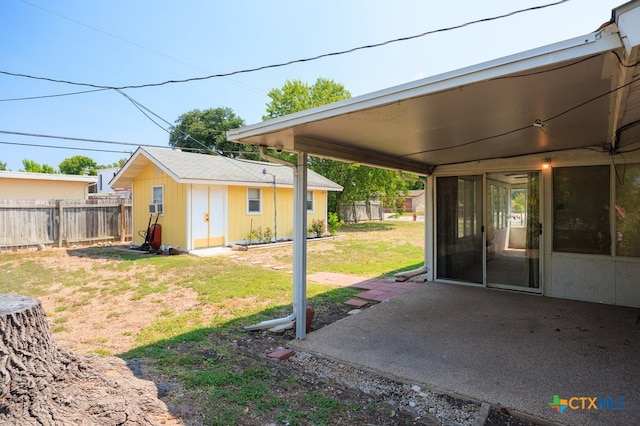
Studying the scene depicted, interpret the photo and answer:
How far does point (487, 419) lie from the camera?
8.55 ft

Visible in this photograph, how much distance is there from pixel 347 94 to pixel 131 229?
54.7 feet

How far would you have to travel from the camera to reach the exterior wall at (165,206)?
11.5 meters

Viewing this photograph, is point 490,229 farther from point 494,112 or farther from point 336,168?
point 336,168

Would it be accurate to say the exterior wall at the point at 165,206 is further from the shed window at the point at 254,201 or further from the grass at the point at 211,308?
the shed window at the point at 254,201

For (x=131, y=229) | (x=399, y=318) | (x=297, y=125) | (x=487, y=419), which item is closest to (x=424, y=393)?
(x=487, y=419)

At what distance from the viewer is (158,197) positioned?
41.5ft

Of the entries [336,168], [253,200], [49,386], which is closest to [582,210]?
[49,386]

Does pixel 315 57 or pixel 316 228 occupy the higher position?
pixel 315 57

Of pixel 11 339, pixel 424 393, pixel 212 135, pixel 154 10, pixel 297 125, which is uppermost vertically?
pixel 212 135

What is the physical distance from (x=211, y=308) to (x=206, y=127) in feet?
108

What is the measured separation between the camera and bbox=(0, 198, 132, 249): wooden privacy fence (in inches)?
435

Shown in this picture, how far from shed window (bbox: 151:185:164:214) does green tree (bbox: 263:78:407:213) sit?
402 inches

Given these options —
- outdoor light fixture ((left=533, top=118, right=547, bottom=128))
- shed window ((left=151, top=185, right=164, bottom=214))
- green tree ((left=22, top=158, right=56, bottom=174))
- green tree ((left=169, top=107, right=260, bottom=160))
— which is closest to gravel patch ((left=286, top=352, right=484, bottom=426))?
outdoor light fixture ((left=533, top=118, right=547, bottom=128))

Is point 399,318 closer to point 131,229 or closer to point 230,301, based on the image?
point 230,301
